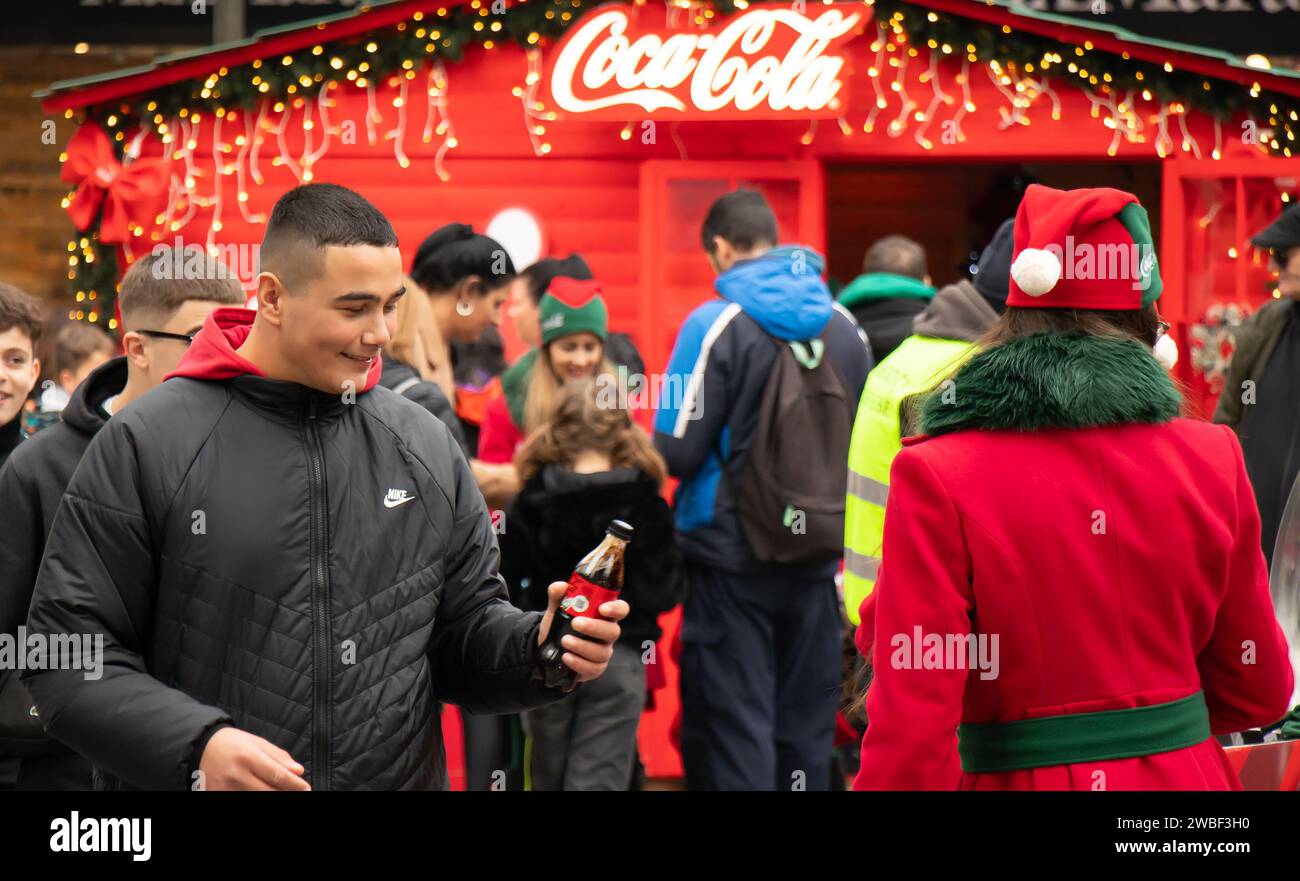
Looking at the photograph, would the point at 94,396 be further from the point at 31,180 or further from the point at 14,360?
the point at 31,180

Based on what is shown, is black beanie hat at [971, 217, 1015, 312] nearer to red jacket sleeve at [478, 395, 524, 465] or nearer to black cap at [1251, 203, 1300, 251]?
red jacket sleeve at [478, 395, 524, 465]

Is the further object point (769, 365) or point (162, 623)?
point (769, 365)

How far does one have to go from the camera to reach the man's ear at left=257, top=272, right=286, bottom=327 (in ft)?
10.2

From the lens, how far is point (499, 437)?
6.56 meters

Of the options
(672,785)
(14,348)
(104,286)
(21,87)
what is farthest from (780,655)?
(21,87)

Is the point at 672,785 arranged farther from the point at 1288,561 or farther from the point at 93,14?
the point at 93,14

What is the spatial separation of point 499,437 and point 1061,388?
3877 mm

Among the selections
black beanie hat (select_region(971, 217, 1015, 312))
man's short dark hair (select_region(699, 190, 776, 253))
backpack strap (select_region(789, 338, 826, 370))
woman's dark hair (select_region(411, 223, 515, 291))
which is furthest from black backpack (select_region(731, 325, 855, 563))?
black beanie hat (select_region(971, 217, 1015, 312))

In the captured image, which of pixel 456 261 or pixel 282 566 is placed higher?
pixel 456 261

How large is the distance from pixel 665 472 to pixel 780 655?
87 centimetres

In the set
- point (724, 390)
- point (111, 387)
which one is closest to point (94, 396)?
point (111, 387)

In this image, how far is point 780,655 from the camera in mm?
6383

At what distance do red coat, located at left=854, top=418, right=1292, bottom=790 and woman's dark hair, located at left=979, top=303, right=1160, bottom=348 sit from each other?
21cm

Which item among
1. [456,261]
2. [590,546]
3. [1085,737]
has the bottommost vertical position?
[1085,737]
